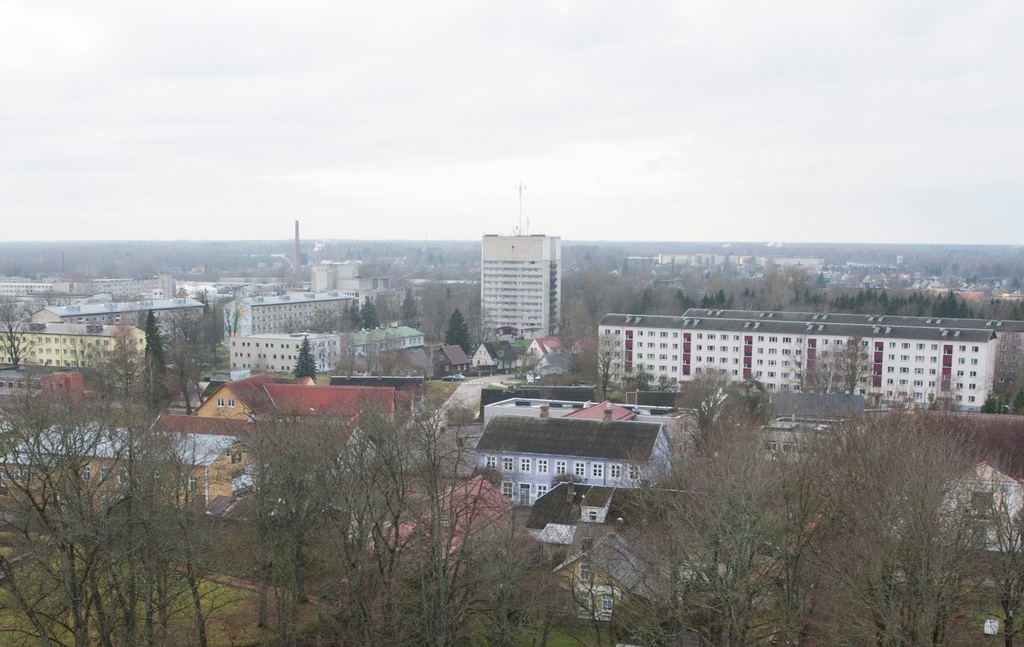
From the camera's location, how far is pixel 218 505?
22.4 metres

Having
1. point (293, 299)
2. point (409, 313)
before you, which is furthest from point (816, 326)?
point (293, 299)

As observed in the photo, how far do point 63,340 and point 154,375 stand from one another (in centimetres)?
2201

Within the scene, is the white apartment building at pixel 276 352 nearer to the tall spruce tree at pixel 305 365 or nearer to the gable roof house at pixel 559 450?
the tall spruce tree at pixel 305 365

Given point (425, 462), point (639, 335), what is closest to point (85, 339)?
point (639, 335)

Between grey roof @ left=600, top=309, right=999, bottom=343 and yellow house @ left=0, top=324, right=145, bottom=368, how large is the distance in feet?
90.7

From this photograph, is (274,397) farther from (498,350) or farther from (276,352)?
(498,350)

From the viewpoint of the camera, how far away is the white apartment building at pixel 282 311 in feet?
223

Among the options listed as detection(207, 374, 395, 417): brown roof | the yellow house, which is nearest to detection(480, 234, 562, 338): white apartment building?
the yellow house

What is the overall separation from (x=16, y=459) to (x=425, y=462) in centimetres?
733

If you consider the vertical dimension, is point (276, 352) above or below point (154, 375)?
below

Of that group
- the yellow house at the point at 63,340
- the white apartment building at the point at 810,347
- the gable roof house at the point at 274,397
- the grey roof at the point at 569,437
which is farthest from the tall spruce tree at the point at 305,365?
the grey roof at the point at 569,437

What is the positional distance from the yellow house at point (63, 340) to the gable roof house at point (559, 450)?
3055cm

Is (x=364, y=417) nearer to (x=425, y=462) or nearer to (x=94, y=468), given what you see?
(x=425, y=462)

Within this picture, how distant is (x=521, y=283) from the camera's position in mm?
74375
